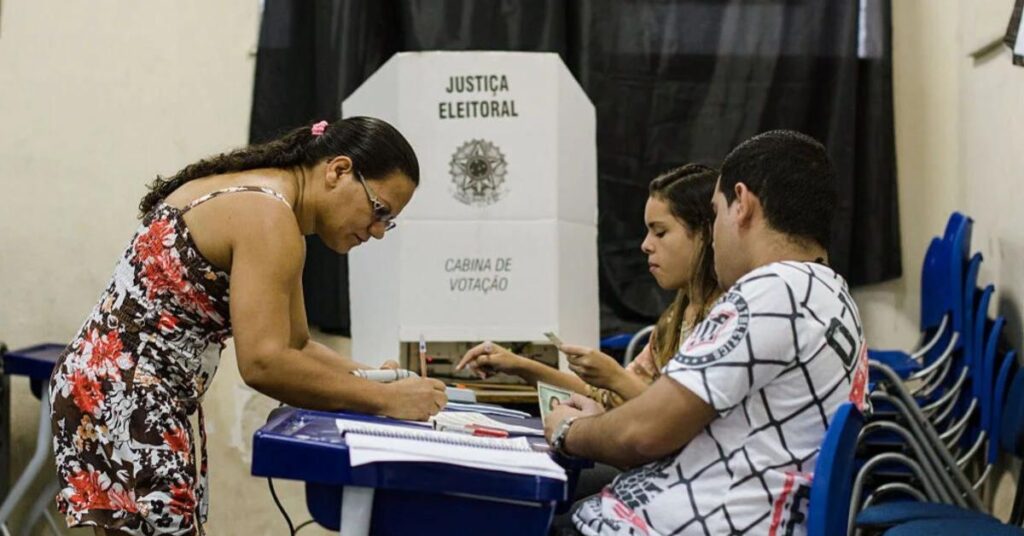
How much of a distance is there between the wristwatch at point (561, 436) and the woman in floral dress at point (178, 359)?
20 centimetres

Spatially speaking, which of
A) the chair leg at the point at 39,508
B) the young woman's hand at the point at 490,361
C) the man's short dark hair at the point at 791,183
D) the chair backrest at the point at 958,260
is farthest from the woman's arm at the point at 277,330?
the chair leg at the point at 39,508

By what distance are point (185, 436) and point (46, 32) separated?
2.35 meters

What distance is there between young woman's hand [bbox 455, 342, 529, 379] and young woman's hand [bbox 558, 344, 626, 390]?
21 cm

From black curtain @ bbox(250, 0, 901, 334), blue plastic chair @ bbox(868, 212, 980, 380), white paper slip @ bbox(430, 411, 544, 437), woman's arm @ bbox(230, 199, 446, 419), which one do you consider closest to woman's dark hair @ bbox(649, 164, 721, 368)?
white paper slip @ bbox(430, 411, 544, 437)

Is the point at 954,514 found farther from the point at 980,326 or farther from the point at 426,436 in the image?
the point at 426,436

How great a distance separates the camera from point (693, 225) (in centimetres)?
221

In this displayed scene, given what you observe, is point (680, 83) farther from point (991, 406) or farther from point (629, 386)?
point (629, 386)

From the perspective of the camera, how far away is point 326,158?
1.74 m

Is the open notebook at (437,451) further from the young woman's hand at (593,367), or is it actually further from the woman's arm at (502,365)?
the woman's arm at (502,365)

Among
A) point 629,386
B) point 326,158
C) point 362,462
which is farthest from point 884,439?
point 362,462

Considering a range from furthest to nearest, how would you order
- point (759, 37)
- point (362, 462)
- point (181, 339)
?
point (759, 37)
point (181, 339)
point (362, 462)

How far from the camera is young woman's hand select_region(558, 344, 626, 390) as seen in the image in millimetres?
1900

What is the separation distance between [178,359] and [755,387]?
84 centimetres

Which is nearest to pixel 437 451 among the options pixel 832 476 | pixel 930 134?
pixel 832 476
